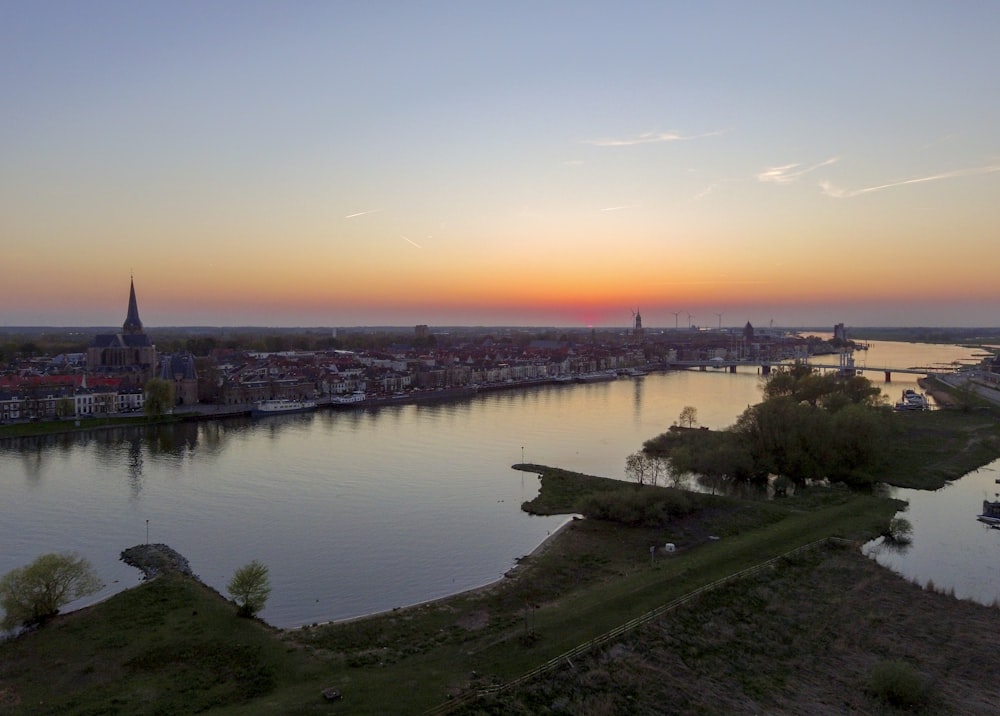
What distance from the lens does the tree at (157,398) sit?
17.7 metres

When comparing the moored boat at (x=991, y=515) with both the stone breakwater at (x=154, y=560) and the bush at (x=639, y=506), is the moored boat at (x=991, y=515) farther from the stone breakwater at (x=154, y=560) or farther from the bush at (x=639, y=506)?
the stone breakwater at (x=154, y=560)

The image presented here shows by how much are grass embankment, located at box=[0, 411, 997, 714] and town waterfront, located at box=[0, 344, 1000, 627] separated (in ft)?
2.08

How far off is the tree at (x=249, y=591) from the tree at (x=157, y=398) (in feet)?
43.6

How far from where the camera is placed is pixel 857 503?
980 centimetres

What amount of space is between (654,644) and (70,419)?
1743cm

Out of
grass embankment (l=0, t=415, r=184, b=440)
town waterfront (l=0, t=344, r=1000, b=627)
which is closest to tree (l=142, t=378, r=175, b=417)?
grass embankment (l=0, t=415, r=184, b=440)

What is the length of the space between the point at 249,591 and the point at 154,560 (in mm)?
2165

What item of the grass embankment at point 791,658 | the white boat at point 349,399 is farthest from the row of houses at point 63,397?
the grass embankment at point 791,658

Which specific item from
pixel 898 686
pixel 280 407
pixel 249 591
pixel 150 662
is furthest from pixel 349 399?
pixel 898 686

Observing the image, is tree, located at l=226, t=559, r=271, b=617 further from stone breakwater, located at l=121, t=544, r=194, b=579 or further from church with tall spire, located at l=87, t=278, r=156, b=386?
church with tall spire, located at l=87, t=278, r=156, b=386

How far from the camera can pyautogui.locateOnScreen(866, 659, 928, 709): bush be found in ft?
16.1

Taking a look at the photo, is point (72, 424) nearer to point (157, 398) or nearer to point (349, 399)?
point (157, 398)

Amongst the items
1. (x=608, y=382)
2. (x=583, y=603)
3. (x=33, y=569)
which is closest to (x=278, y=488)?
(x=33, y=569)

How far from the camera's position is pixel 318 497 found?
10492 mm
